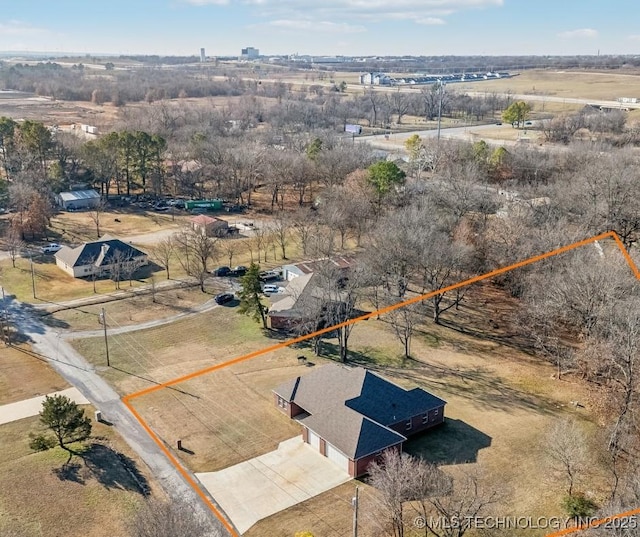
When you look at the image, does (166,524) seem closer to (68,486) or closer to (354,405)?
(68,486)

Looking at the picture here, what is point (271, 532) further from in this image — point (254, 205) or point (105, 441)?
point (254, 205)

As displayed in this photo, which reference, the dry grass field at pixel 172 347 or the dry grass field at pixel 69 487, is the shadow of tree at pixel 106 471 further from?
the dry grass field at pixel 172 347

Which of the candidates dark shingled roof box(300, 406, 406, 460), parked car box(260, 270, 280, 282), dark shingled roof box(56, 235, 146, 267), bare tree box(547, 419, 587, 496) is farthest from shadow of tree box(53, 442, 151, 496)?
dark shingled roof box(56, 235, 146, 267)

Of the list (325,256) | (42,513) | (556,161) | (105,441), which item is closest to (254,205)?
(325,256)

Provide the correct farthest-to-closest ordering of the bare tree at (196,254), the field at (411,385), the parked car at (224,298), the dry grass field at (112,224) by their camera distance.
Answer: the dry grass field at (112,224) < the bare tree at (196,254) < the parked car at (224,298) < the field at (411,385)

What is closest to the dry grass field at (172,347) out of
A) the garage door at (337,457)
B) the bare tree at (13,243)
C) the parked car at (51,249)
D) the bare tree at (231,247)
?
the garage door at (337,457)
